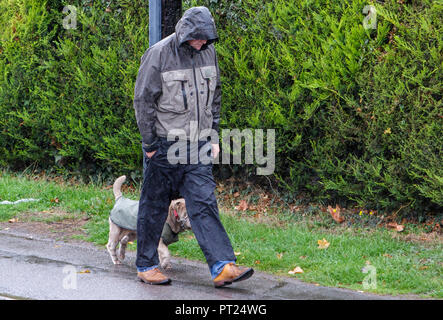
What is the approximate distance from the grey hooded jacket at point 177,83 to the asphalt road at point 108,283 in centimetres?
118

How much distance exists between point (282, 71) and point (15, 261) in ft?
11.5

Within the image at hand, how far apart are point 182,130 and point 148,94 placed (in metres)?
0.39

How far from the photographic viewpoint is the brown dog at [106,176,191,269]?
18.7 feet

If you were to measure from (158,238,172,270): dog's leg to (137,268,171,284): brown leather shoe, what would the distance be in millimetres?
404

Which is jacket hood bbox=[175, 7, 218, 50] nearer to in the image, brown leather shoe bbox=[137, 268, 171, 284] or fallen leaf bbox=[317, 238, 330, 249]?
brown leather shoe bbox=[137, 268, 171, 284]

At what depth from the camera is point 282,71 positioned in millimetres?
7371

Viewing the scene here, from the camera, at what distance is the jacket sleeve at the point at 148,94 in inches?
201

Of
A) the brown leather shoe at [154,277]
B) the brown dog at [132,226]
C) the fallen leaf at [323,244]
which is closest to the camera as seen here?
the brown leather shoe at [154,277]

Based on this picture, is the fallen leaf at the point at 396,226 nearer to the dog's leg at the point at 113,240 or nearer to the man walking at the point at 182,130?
the man walking at the point at 182,130

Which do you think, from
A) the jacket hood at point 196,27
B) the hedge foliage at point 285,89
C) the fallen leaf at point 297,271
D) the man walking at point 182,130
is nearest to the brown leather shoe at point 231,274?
the man walking at point 182,130

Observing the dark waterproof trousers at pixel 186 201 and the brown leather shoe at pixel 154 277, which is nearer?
the dark waterproof trousers at pixel 186 201

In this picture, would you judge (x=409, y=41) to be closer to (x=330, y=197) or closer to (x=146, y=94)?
(x=330, y=197)

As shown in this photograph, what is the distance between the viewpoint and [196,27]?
16.5 feet

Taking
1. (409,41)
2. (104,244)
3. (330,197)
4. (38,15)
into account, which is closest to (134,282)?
(104,244)
